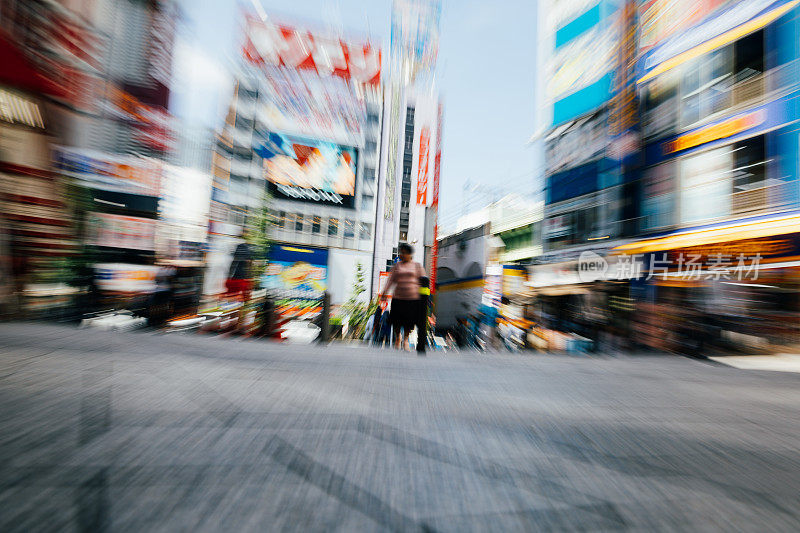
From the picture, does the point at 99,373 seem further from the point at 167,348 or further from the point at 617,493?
the point at 617,493

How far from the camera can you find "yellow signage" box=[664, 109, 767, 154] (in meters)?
7.59

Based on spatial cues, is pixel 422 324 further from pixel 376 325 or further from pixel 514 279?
pixel 514 279

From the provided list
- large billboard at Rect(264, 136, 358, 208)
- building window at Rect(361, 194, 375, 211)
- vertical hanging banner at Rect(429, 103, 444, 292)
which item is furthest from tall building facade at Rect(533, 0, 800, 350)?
building window at Rect(361, 194, 375, 211)

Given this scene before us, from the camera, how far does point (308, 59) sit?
1453cm

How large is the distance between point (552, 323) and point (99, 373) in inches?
453

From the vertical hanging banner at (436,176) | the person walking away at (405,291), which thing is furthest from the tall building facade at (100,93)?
the vertical hanging banner at (436,176)

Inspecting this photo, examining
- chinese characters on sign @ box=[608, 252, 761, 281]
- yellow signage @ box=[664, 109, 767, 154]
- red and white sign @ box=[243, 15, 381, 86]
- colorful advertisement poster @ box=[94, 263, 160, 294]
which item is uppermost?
red and white sign @ box=[243, 15, 381, 86]

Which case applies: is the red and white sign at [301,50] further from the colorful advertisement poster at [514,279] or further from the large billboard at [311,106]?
the colorful advertisement poster at [514,279]

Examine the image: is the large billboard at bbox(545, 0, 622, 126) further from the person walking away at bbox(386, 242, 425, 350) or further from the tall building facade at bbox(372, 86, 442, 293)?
the person walking away at bbox(386, 242, 425, 350)

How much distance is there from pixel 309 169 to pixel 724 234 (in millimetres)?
15009

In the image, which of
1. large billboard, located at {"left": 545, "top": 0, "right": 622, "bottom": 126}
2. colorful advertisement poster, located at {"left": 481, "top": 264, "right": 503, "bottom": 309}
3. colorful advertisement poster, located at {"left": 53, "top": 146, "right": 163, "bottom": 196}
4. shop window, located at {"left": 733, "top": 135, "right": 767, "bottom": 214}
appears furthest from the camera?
colorful advertisement poster, located at {"left": 481, "top": 264, "right": 503, "bottom": 309}

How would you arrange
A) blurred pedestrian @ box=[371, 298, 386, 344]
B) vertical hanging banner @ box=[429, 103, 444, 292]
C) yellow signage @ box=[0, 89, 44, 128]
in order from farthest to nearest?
vertical hanging banner @ box=[429, 103, 444, 292] < blurred pedestrian @ box=[371, 298, 386, 344] < yellow signage @ box=[0, 89, 44, 128]

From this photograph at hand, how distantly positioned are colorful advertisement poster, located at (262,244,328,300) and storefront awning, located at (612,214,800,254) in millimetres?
12894

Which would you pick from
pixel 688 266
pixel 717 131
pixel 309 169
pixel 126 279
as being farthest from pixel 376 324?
pixel 309 169
